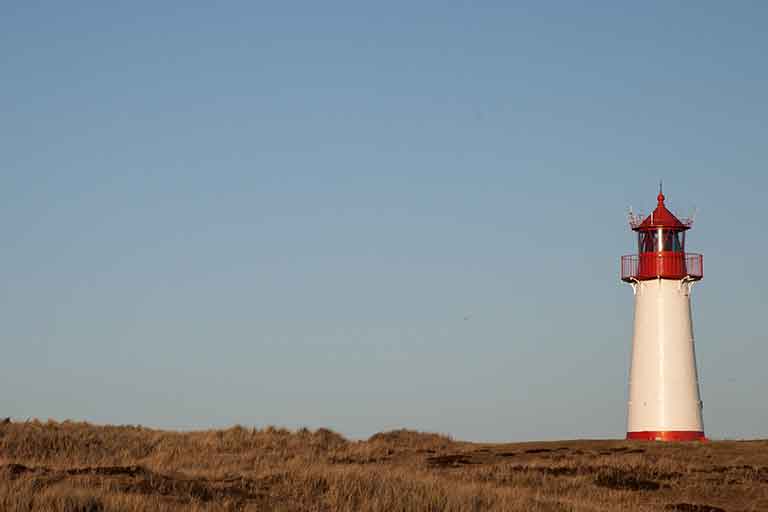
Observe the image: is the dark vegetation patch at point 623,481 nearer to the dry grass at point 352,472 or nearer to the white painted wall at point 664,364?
the dry grass at point 352,472

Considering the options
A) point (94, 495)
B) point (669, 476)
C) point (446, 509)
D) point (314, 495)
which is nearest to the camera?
point (94, 495)

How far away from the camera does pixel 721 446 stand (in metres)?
34.8

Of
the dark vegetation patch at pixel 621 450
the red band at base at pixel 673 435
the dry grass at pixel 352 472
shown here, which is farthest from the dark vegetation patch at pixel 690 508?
the red band at base at pixel 673 435

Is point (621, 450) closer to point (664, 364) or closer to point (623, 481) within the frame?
point (664, 364)

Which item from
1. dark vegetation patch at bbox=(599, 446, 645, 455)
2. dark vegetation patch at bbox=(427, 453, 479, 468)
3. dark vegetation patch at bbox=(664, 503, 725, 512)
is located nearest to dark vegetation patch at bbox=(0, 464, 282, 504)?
dark vegetation patch at bbox=(664, 503, 725, 512)

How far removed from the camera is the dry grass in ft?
68.9

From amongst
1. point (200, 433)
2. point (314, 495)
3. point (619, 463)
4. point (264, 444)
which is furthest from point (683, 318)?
point (314, 495)

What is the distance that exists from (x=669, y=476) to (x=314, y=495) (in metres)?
10.8

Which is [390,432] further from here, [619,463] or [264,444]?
[619,463]

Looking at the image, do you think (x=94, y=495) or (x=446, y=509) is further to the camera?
(x=446, y=509)

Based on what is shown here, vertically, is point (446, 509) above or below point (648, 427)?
below

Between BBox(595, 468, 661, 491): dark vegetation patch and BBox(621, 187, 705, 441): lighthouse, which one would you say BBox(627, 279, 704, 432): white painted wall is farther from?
BBox(595, 468, 661, 491): dark vegetation patch

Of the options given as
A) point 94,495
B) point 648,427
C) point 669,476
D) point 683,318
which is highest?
point 683,318

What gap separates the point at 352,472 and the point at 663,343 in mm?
17824
